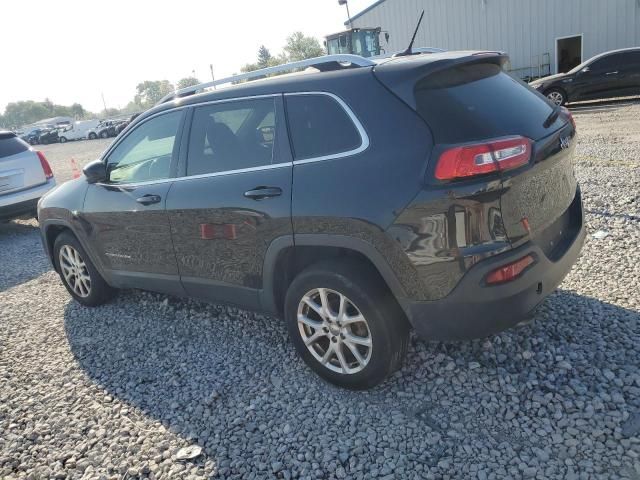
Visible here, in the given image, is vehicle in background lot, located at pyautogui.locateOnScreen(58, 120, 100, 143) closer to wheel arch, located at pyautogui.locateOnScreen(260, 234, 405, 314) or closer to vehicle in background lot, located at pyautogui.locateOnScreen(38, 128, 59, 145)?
vehicle in background lot, located at pyautogui.locateOnScreen(38, 128, 59, 145)

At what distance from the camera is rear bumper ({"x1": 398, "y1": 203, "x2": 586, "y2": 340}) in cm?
245

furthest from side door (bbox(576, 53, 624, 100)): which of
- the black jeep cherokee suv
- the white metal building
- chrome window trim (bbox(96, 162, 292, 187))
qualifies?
chrome window trim (bbox(96, 162, 292, 187))

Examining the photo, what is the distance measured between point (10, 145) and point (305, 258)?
7184 millimetres

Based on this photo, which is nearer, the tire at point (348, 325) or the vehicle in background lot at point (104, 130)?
the tire at point (348, 325)

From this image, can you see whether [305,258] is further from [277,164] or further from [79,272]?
[79,272]

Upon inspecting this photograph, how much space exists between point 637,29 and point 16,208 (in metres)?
23.8

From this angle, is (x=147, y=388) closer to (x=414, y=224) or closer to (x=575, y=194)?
(x=414, y=224)

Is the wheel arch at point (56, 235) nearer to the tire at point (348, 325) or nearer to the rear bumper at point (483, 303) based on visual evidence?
the tire at point (348, 325)

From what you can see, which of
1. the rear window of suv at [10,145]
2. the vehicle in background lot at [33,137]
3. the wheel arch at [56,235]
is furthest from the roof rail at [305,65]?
the vehicle in background lot at [33,137]

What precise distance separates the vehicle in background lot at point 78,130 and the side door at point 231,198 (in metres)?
46.2

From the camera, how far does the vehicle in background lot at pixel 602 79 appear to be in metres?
14.2

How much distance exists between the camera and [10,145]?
8133 millimetres

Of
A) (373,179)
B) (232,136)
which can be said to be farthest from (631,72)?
(373,179)

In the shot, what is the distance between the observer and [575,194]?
125 inches
